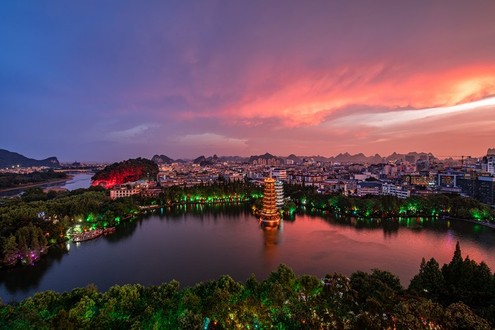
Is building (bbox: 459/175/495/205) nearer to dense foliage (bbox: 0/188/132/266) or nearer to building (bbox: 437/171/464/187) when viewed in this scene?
building (bbox: 437/171/464/187)

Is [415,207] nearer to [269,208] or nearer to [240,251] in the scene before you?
[269,208]

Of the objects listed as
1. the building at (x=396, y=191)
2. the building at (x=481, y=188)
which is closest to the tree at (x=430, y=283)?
the building at (x=396, y=191)

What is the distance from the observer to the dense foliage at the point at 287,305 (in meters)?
4.21

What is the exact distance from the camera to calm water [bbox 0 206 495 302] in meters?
8.29

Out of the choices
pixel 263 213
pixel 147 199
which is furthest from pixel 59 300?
pixel 147 199

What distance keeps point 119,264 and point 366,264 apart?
771cm

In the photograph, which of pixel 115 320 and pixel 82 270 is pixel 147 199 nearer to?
pixel 82 270

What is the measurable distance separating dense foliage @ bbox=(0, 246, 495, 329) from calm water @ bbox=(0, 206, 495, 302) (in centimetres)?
215

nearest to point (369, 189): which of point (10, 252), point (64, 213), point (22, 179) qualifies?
point (64, 213)

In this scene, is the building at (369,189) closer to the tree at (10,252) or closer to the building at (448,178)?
the building at (448,178)

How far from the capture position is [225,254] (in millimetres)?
10000

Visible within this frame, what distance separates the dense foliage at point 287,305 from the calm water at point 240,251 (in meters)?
2.15

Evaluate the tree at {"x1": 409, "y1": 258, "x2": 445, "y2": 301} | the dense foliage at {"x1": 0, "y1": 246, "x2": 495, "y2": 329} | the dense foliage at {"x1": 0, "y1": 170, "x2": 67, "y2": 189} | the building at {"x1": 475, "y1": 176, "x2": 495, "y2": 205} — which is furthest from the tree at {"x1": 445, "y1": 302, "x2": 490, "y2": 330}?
the dense foliage at {"x1": 0, "y1": 170, "x2": 67, "y2": 189}

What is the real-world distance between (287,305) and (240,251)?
554 cm
